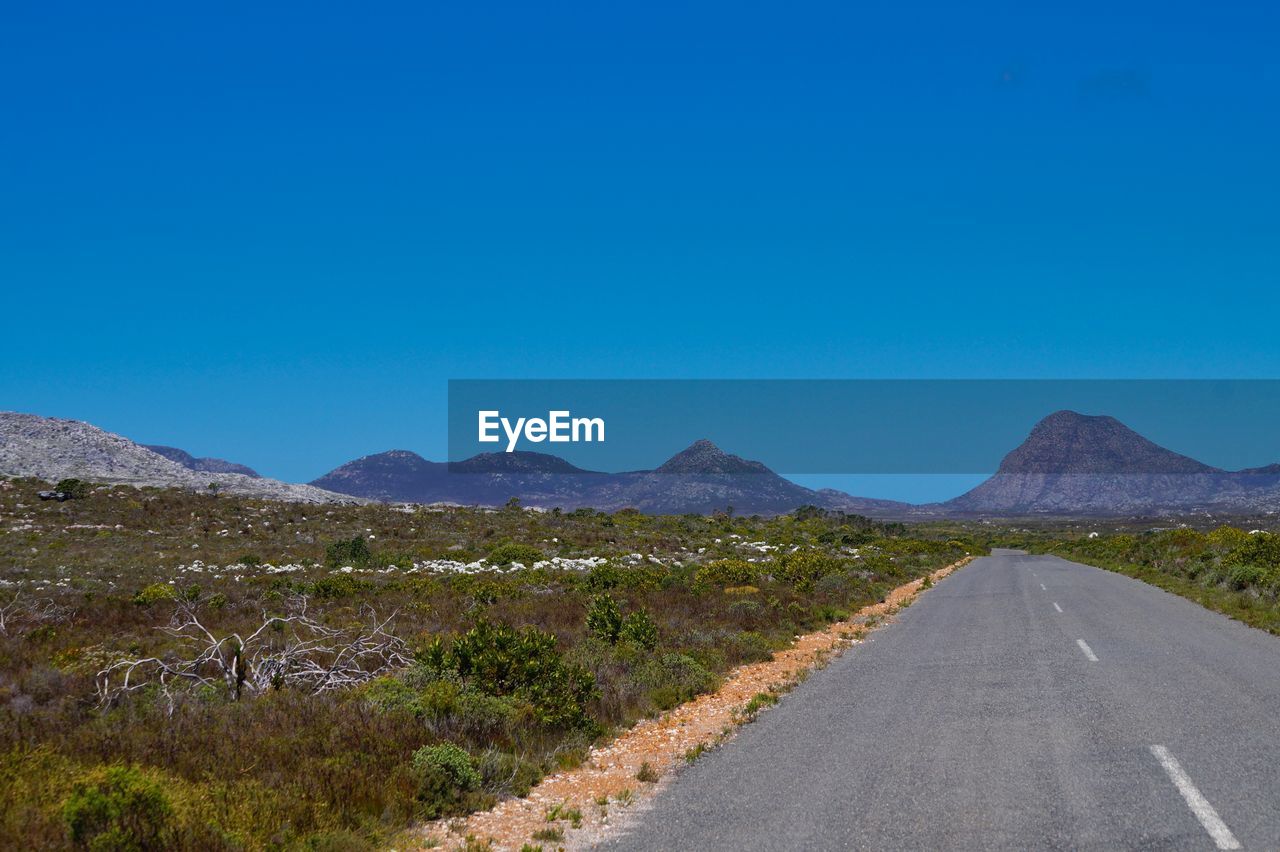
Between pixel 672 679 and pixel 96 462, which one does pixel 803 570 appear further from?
pixel 96 462

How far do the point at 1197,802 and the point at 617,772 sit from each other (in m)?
5.24

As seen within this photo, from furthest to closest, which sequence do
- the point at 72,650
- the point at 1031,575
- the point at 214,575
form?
the point at 1031,575
the point at 214,575
the point at 72,650

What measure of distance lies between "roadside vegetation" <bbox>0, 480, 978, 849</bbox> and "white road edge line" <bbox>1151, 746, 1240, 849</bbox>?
5.78m

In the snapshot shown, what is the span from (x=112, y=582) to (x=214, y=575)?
3.26 meters

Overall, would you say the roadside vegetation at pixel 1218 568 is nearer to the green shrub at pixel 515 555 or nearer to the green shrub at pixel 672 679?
the green shrub at pixel 672 679

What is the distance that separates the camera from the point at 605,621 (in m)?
16.5

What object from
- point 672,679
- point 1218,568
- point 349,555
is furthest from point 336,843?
point 1218,568

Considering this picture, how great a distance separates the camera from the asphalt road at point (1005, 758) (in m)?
6.30

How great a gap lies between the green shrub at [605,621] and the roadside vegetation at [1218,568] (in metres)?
13.4

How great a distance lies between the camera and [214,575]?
29.0 meters

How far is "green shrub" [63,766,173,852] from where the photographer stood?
225 inches

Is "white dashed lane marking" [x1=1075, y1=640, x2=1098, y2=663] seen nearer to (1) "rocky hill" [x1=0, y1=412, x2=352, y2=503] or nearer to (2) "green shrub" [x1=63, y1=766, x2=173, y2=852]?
(2) "green shrub" [x1=63, y1=766, x2=173, y2=852]

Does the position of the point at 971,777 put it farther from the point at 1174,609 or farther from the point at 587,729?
the point at 1174,609

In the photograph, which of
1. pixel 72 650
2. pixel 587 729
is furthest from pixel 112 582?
pixel 587 729
